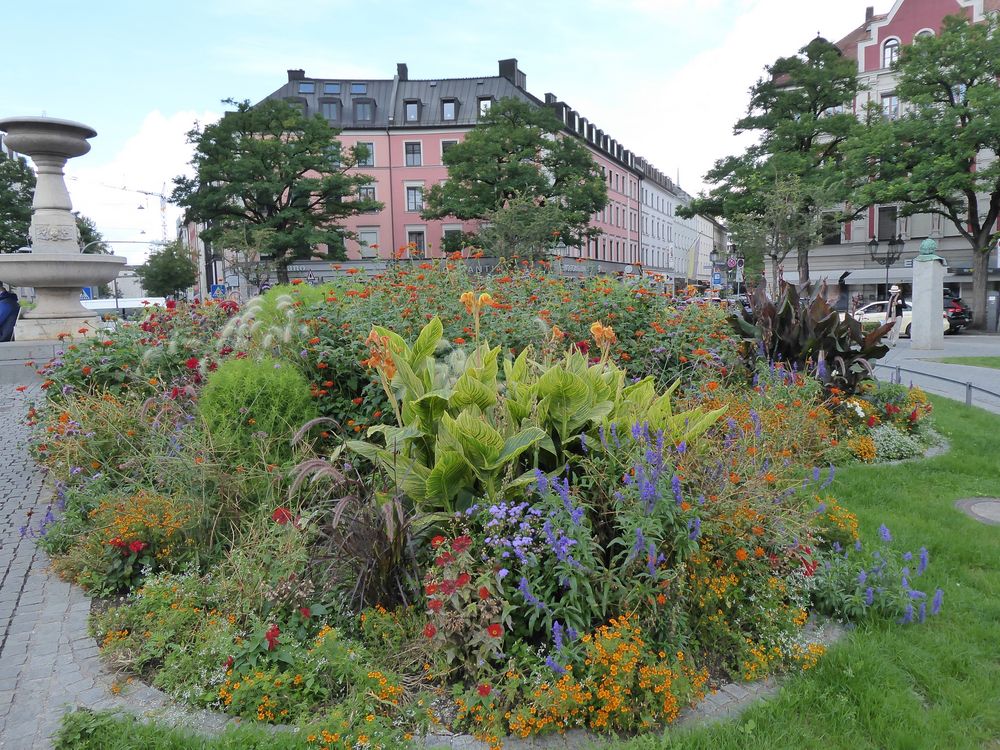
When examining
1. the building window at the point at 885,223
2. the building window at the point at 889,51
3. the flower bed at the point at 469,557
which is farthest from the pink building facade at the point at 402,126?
the flower bed at the point at 469,557

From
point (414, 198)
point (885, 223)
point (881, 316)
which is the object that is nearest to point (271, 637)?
point (881, 316)

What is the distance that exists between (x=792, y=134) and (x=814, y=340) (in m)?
32.6

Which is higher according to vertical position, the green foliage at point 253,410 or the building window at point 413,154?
the building window at point 413,154

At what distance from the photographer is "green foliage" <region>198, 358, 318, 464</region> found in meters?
4.56

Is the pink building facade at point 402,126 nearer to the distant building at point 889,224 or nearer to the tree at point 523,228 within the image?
the tree at point 523,228

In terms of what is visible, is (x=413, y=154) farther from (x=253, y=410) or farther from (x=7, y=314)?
(x=253, y=410)

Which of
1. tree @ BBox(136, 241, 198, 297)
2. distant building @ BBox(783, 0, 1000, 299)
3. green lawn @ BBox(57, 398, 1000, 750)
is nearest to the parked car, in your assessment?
distant building @ BBox(783, 0, 1000, 299)

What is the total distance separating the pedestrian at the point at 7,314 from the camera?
13320 mm

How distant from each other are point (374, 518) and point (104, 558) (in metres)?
1.76

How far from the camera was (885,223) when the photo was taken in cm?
4138

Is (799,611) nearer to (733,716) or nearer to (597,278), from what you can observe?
(733,716)

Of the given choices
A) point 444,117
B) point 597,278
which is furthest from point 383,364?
point 444,117

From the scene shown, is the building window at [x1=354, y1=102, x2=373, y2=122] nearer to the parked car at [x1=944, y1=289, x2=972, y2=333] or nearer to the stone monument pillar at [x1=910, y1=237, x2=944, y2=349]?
the parked car at [x1=944, y1=289, x2=972, y2=333]

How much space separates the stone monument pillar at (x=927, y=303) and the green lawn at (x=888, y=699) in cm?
1665
